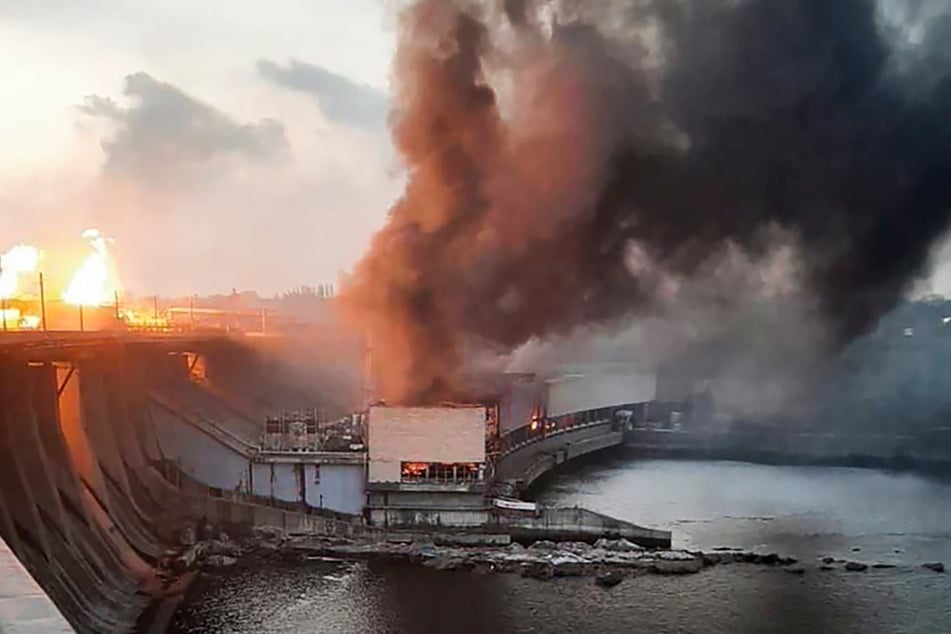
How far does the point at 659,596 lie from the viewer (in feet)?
79.0

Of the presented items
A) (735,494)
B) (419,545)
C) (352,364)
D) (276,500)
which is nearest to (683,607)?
(419,545)

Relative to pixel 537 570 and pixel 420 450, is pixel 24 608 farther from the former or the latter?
pixel 420 450

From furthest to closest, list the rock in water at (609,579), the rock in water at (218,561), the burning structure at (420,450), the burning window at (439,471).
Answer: the burning window at (439,471), the burning structure at (420,450), the rock in water at (218,561), the rock in water at (609,579)

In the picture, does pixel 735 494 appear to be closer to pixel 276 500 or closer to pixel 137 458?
pixel 276 500

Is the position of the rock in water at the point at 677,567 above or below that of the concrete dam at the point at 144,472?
below

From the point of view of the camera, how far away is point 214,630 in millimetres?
21359

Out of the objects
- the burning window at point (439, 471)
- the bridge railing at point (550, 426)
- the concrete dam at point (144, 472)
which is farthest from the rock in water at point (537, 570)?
the bridge railing at point (550, 426)

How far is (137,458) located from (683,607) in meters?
19.3

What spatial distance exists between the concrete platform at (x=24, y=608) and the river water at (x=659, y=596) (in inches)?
720

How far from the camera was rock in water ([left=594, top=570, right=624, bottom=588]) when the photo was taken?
24.9 m

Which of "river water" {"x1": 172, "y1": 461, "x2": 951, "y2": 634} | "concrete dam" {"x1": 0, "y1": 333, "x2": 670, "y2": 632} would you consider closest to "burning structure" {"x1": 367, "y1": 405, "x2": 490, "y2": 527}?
"concrete dam" {"x1": 0, "y1": 333, "x2": 670, "y2": 632}

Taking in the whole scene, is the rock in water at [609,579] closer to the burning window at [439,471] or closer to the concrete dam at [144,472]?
the concrete dam at [144,472]

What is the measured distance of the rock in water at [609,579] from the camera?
24875mm

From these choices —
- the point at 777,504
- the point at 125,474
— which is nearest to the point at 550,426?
the point at 777,504
